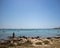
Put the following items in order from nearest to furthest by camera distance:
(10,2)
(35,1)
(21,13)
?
(10,2)
(35,1)
(21,13)

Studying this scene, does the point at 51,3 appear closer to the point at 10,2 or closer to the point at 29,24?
the point at 29,24

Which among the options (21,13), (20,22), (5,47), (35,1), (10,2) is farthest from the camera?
(20,22)

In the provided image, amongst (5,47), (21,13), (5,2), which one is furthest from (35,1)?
(5,47)

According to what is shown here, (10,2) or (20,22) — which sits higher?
(10,2)

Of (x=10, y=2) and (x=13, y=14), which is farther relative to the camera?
(x=13, y=14)

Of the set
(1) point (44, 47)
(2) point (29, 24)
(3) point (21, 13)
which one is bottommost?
(1) point (44, 47)

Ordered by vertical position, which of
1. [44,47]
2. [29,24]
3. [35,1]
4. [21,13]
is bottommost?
[44,47]

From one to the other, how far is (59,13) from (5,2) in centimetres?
304

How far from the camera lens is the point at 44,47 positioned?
5457mm

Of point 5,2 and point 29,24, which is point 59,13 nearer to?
point 29,24

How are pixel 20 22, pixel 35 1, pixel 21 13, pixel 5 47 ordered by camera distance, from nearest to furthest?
pixel 5 47, pixel 35 1, pixel 21 13, pixel 20 22

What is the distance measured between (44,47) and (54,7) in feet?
8.17

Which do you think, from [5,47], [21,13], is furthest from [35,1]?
[5,47]

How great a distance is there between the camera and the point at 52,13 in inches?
291
